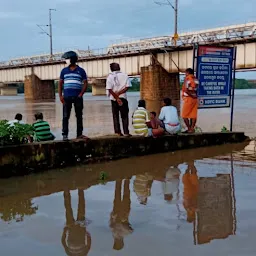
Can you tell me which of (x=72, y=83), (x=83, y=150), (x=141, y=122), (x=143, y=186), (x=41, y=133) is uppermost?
(x=72, y=83)

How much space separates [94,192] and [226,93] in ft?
21.5

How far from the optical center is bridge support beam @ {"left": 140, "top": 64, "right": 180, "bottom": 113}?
130ft

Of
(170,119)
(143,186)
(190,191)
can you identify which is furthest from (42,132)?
(190,191)

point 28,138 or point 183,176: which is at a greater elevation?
point 28,138

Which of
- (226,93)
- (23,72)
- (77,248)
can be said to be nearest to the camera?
(77,248)

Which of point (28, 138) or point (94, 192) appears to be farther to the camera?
point (28, 138)

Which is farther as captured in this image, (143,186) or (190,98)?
(190,98)

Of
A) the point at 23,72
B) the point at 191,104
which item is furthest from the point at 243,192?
the point at 23,72

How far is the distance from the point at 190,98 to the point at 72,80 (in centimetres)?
351

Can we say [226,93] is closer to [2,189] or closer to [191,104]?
[191,104]

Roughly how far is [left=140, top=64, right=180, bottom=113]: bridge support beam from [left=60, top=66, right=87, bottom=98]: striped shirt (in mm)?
31375

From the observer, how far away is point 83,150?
24.5 feet

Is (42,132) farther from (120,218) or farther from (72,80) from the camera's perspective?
(120,218)

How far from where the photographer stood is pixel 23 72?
2434 inches
